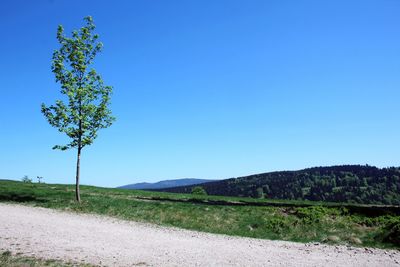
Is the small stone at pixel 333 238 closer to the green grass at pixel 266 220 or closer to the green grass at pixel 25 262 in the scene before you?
the green grass at pixel 266 220

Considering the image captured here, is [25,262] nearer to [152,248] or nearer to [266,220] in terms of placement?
[152,248]

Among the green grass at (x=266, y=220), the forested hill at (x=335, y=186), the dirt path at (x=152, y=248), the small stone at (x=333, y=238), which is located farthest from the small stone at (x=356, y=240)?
the forested hill at (x=335, y=186)

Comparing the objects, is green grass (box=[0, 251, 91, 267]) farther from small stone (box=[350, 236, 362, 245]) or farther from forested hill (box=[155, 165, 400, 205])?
forested hill (box=[155, 165, 400, 205])

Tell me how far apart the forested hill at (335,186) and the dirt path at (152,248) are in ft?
372

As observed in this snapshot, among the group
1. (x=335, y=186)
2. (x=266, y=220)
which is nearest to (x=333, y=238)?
(x=266, y=220)

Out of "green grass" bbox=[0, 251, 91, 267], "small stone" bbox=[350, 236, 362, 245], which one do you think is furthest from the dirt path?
"small stone" bbox=[350, 236, 362, 245]

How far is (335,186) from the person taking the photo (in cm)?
16350

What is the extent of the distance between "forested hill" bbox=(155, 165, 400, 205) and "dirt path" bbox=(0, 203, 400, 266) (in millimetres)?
113296

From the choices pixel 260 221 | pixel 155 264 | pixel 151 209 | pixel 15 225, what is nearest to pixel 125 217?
pixel 151 209

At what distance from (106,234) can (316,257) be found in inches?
425

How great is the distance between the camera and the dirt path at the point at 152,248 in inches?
539

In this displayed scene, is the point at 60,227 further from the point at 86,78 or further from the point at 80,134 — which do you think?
the point at 86,78

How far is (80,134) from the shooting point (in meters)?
32.2

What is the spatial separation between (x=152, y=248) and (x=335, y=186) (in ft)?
535
